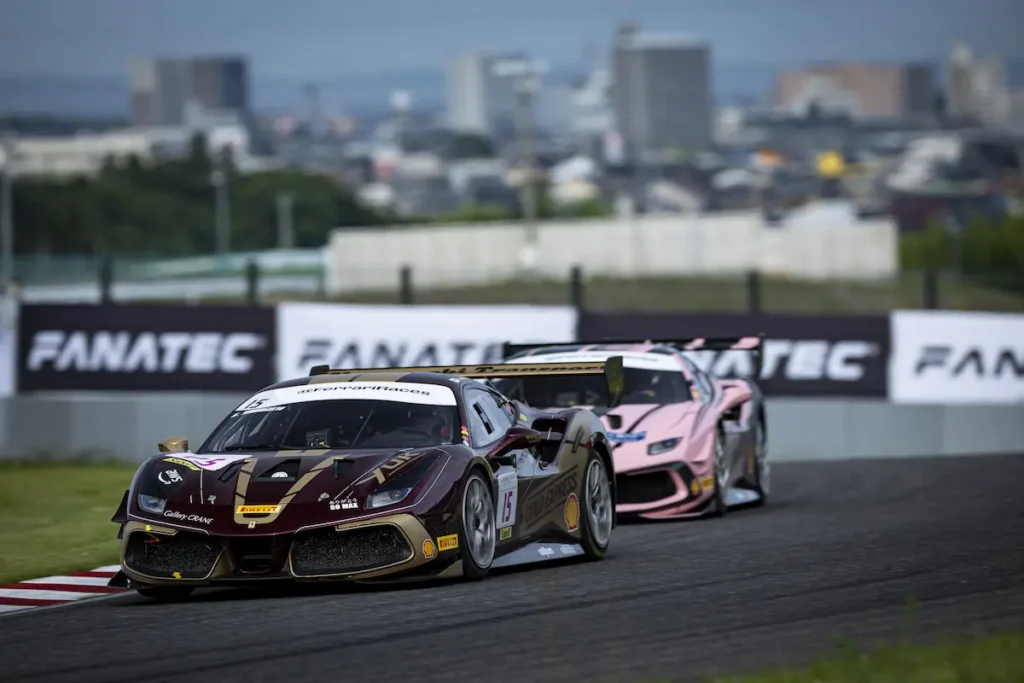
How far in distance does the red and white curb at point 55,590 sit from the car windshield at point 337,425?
115cm

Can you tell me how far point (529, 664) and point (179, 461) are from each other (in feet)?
10.2

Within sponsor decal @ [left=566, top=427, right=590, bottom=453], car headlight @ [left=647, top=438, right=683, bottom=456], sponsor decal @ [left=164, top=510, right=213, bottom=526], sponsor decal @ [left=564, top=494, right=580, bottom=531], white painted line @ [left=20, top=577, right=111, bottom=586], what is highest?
sponsor decal @ [left=164, top=510, right=213, bottom=526]

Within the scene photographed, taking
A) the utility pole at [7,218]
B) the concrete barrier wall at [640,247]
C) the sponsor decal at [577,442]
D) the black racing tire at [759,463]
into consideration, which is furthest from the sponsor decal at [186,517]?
the concrete barrier wall at [640,247]

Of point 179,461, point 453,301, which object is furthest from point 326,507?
point 453,301

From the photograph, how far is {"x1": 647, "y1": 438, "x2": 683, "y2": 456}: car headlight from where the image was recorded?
13.7m

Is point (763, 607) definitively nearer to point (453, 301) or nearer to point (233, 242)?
point (453, 301)

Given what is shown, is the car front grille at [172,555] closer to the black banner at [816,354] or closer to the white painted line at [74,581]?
the white painted line at [74,581]

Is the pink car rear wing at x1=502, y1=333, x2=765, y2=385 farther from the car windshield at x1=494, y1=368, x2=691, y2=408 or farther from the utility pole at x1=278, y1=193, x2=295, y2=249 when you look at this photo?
the utility pole at x1=278, y1=193, x2=295, y2=249

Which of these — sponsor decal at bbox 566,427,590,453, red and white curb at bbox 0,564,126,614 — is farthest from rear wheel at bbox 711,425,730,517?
red and white curb at bbox 0,564,126,614

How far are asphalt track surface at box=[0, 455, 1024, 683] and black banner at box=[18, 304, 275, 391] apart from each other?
10827 millimetres

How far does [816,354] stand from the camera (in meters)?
21.3

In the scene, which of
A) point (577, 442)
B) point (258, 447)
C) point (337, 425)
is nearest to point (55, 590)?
point (258, 447)

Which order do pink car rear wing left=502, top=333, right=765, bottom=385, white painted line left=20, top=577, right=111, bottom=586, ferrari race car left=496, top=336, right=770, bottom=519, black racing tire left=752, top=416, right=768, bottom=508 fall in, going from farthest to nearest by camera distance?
black racing tire left=752, top=416, right=768, bottom=508
pink car rear wing left=502, top=333, right=765, bottom=385
ferrari race car left=496, top=336, right=770, bottom=519
white painted line left=20, top=577, right=111, bottom=586

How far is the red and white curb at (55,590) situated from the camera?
10.1 m
